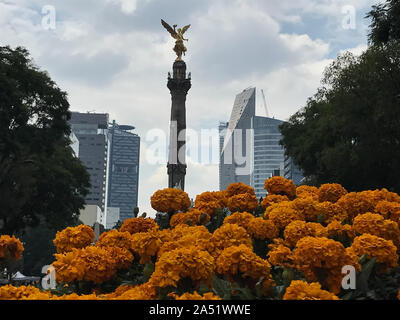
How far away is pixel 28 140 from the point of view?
2914cm

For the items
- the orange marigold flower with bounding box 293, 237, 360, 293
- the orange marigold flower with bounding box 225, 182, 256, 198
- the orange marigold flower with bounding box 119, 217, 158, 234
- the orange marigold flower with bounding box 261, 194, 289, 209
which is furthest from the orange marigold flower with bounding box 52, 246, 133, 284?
the orange marigold flower with bounding box 225, 182, 256, 198

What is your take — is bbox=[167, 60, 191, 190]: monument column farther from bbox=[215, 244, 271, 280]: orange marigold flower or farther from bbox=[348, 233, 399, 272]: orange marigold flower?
bbox=[215, 244, 271, 280]: orange marigold flower

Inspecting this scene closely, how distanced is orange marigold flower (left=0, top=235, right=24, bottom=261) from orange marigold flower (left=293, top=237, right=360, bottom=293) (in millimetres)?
3452

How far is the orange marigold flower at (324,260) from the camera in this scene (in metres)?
3.99

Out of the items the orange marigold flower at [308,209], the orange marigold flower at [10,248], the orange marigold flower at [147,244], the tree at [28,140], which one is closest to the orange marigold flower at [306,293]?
the orange marigold flower at [147,244]

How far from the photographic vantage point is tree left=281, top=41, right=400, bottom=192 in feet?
82.4

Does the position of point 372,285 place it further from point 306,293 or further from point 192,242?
point 192,242

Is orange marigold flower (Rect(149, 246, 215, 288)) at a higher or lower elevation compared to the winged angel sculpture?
lower

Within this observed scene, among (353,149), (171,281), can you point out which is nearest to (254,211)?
(171,281)

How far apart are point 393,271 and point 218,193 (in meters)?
3.22

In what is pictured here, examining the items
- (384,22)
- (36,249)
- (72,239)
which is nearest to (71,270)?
(72,239)
